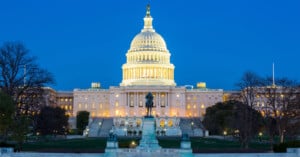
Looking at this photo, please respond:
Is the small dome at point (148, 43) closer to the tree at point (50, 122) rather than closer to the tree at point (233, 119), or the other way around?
the tree at point (233, 119)

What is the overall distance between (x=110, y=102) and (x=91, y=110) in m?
7.30

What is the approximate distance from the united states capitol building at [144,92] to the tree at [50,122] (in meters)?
66.2

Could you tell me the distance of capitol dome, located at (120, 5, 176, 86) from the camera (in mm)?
191750

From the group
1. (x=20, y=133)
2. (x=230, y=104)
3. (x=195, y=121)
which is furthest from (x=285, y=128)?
(x=195, y=121)

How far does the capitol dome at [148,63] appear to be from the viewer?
192 metres

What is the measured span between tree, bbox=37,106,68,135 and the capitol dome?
7171 cm

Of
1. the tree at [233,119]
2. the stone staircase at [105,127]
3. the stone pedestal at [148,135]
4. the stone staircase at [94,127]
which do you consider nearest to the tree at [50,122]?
the stone staircase at [94,127]

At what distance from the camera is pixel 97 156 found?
54781 millimetres

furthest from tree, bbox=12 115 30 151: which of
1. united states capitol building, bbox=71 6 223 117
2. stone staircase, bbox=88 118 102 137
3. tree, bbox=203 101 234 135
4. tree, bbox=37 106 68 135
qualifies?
united states capitol building, bbox=71 6 223 117

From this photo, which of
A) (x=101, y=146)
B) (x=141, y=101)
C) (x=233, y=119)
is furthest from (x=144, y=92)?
(x=101, y=146)

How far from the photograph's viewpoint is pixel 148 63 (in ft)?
628

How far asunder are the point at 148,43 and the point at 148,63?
6.76 metres

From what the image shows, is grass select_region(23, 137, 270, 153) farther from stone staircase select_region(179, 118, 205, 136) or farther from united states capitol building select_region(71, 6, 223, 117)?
united states capitol building select_region(71, 6, 223, 117)

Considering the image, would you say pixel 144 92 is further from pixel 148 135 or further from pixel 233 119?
pixel 148 135
